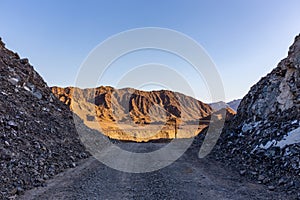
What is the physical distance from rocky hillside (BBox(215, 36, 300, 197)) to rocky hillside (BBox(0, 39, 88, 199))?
7.38 m

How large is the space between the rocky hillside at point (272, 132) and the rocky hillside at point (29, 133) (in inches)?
290

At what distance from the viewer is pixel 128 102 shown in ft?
399

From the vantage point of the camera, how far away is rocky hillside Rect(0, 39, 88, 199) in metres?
8.27

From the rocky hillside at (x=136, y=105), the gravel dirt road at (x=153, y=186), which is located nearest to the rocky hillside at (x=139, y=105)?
the rocky hillside at (x=136, y=105)

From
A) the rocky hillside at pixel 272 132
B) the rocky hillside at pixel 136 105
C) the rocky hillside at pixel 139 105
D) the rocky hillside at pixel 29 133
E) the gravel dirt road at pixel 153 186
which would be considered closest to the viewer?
the gravel dirt road at pixel 153 186

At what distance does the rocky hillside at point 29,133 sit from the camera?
326 inches

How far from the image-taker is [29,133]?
11914 millimetres

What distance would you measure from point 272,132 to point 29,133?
10.9m

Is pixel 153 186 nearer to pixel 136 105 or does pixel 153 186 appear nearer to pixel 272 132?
pixel 272 132

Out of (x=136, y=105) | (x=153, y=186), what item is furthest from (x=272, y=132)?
(x=136, y=105)

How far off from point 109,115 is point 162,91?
42650mm

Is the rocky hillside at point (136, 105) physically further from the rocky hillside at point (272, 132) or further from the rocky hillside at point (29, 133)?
the rocky hillside at point (272, 132)

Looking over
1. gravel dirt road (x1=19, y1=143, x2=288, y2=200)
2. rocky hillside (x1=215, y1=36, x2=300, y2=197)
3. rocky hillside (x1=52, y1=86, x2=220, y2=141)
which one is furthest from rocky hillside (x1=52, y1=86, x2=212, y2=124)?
gravel dirt road (x1=19, y1=143, x2=288, y2=200)

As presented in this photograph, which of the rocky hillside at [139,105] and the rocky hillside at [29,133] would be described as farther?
the rocky hillside at [139,105]
